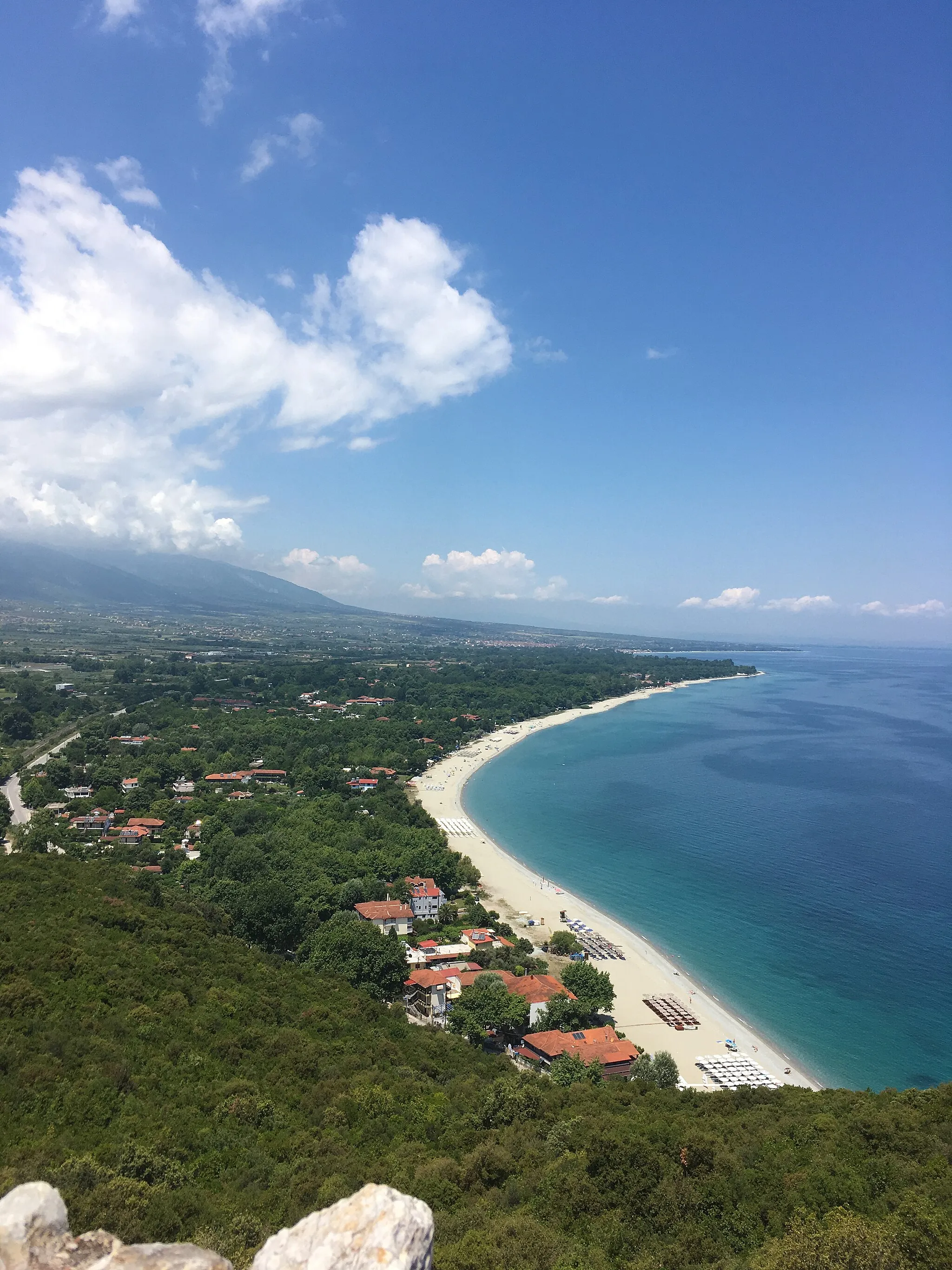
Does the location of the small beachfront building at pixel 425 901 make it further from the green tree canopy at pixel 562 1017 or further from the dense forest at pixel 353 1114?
the green tree canopy at pixel 562 1017

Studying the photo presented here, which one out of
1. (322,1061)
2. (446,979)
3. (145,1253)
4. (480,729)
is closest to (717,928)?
(446,979)

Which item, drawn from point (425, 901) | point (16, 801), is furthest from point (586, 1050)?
point (16, 801)

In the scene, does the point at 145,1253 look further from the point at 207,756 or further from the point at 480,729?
the point at 480,729

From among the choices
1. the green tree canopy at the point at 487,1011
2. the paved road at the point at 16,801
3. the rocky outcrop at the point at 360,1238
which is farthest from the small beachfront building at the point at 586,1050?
the paved road at the point at 16,801

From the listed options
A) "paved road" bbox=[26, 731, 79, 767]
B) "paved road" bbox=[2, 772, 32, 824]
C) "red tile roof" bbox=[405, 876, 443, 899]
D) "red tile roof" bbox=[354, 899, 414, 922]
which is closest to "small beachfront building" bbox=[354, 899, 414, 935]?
"red tile roof" bbox=[354, 899, 414, 922]

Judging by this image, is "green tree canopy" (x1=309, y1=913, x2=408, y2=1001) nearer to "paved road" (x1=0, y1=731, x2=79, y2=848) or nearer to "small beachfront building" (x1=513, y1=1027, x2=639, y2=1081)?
"small beachfront building" (x1=513, y1=1027, x2=639, y2=1081)

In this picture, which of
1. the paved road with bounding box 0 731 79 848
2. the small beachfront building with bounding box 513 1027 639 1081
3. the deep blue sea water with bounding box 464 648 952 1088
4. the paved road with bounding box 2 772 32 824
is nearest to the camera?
the small beachfront building with bounding box 513 1027 639 1081
